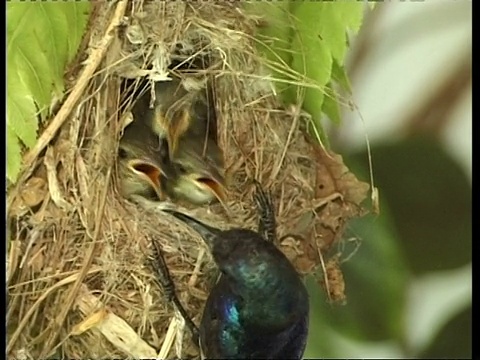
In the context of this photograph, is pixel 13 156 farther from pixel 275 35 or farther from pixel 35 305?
pixel 275 35

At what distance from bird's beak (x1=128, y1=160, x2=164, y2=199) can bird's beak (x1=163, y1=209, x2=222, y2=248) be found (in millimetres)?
31

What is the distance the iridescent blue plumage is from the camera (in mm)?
735

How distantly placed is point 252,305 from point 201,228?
0.10 metres

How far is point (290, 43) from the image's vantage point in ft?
2.74

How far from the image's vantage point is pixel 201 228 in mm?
774

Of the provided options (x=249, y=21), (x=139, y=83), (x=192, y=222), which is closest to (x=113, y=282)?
(x=192, y=222)

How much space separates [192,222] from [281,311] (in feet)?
0.44

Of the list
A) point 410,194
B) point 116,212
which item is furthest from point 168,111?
point 410,194

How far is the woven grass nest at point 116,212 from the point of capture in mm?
792

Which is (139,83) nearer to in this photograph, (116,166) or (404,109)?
(116,166)

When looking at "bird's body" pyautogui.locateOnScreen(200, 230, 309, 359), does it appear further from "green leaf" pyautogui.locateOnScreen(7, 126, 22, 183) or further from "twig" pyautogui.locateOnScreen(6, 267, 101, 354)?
"green leaf" pyautogui.locateOnScreen(7, 126, 22, 183)

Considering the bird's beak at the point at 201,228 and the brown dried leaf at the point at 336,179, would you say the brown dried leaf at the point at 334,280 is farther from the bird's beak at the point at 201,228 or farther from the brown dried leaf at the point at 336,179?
the bird's beak at the point at 201,228

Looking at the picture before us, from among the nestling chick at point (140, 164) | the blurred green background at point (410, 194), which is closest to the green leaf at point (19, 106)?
the nestling chick at point (140, 164)

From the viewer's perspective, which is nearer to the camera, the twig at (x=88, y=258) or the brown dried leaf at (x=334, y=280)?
the twig at (x=88, y=258)
